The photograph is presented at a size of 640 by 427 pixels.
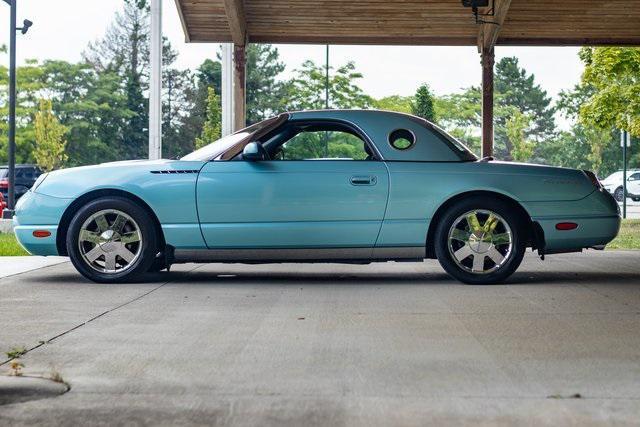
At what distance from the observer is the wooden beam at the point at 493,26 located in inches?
632

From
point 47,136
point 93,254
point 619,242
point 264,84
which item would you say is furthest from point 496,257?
point 264,84

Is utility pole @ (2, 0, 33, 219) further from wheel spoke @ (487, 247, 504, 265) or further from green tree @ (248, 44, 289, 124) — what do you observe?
green tree @ (248, 44, 289, 124)

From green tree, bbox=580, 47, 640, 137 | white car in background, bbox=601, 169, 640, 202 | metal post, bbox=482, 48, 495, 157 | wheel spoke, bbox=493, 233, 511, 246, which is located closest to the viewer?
wheel spoke, bbox=493, 233, 511, 246

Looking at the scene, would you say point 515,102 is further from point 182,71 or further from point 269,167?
point 269,167

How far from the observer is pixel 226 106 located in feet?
68.6

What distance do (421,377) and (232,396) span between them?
0.95 m

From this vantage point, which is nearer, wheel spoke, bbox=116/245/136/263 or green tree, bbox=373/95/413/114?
wheel spoke, bbox=116/245/136/263

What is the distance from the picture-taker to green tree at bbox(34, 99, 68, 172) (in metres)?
67.1

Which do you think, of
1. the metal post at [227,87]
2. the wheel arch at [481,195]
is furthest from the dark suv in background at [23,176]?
the wheel arch at [481,195]

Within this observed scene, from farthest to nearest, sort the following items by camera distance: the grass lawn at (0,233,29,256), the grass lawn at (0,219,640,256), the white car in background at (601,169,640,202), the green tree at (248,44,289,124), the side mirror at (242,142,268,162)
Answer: the green tree at (248,44,289,124) → the white car in background at (601,169,640,202) → the grass lawn at (0,219,640,256) → the grass lawn at (0,233,29,256) → the side mirror at (242,142,268,162)

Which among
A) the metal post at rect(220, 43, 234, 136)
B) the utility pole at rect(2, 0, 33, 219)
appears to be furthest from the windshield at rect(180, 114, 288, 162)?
the utility pole at rect(2, 0, 33, 219)

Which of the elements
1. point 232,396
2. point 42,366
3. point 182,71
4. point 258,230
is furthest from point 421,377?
point 182,71

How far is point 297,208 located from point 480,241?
1.64 meters

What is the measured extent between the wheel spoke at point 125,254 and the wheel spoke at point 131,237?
0.22ft
